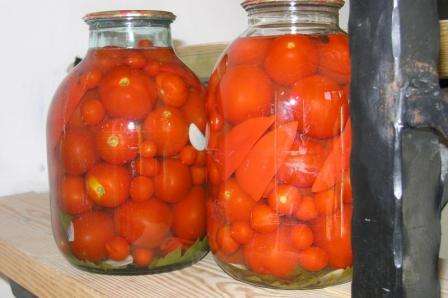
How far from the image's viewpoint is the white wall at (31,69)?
0.85m

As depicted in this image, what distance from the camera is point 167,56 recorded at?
60cm

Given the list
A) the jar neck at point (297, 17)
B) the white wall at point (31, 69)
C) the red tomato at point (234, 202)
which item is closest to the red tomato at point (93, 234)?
the red tomato at point (234, 202)

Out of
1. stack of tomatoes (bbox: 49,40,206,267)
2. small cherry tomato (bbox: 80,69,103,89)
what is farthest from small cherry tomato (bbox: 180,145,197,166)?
small cherry tomato (bbox: 80,69,103,89)

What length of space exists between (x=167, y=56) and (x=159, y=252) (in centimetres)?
19

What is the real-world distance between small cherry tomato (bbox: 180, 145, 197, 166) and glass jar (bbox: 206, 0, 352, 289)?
5 centimetres

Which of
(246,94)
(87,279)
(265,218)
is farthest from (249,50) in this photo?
(87,279)

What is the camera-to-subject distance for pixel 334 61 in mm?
512

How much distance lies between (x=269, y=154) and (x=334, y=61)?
0.32 feet

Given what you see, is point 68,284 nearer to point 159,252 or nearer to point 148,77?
point 159,252

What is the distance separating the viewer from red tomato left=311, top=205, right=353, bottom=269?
1.63ft

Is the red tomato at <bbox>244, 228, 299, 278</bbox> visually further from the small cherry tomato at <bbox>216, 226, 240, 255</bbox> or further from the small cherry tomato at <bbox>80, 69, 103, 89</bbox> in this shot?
the small cherry tomato at <bbox>80, 69, 103, 89</bbox>

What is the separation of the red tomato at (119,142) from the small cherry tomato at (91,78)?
0.16 feet

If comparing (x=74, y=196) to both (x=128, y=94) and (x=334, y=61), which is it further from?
(x=334, y=61)

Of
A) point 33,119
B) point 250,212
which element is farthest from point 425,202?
point 33,119
